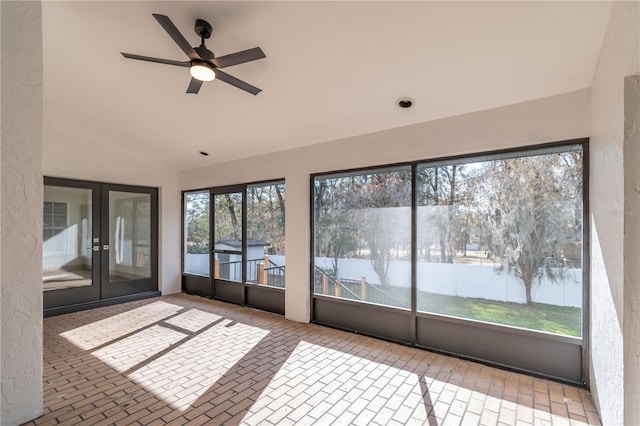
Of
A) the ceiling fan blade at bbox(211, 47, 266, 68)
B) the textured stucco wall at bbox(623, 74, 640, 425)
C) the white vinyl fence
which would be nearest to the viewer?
the textured stucco wall at bbox(623, 74, 640, 425)

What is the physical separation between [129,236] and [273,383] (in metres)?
4.61

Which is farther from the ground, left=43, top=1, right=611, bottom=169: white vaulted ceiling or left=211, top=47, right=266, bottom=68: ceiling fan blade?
left=43, top=1, right=611, bottom=169: white vaulted ceiling

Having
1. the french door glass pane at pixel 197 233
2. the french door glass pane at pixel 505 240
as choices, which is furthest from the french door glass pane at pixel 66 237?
the french door glass pane at pixel 505 240

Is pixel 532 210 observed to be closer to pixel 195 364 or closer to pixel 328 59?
pixel 328 59

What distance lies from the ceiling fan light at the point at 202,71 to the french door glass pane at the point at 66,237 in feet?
13.3

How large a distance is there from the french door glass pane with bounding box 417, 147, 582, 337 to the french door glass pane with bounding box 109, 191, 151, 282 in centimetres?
523

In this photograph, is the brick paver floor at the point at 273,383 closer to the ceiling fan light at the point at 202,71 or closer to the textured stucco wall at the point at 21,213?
the textured stucco wall at the point at 21,213

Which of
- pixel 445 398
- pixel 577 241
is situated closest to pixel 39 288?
pixel 445 398

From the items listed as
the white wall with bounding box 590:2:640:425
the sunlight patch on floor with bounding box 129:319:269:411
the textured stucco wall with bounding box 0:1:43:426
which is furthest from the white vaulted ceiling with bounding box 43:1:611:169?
the sunlight patch on floor with bounding box 129:319:269:411

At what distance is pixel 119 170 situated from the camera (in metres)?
5.63

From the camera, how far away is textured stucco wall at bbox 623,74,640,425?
5.08 feet

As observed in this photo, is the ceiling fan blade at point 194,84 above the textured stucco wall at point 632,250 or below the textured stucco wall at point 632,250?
above

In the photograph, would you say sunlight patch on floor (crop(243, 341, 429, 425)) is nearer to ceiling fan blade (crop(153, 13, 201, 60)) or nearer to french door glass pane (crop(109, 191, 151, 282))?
ceiling fan blade (crop(153, 13, 201, 60))

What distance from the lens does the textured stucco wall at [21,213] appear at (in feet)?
7.04
